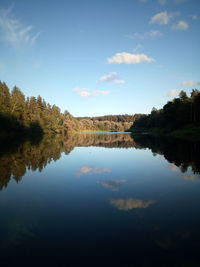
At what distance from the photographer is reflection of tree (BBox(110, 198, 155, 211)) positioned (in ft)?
31.4

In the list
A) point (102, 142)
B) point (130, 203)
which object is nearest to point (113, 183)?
point (130, 203)

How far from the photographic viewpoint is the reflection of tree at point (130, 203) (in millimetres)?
9570

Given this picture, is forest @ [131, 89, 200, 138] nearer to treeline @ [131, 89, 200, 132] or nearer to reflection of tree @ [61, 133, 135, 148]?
treeline @ [131, 89, 200, 132]

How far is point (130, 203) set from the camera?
33.1 feet

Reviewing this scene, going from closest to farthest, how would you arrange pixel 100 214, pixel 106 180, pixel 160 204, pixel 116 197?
1. pixel 100 214
2. pixel 160 204
3. pixel 116 197
4. pixel 106 180

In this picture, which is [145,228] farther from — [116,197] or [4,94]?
[4,94]

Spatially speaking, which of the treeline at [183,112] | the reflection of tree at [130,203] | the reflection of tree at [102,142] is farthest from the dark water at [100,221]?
the treeline at [183,112]

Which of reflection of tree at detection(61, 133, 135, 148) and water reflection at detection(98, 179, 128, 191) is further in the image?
reflection of tree at detection(61, 133, 135, 148)

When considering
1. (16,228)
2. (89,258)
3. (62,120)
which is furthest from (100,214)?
(62,120)

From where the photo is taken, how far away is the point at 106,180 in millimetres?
14875

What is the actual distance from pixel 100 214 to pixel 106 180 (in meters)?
6.19

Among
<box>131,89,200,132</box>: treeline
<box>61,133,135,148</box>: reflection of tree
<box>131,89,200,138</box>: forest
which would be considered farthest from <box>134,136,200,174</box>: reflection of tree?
<box>131,89,200,132</box>: treeline

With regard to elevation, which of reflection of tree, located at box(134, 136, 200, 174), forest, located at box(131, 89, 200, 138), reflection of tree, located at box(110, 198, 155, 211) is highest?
forest, located at box(131, 89, 200, 138)

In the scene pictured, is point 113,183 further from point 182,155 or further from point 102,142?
point 102,142
